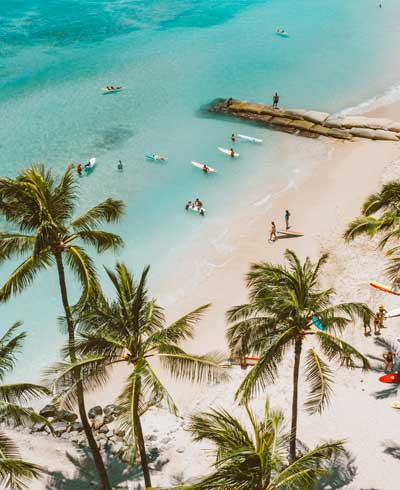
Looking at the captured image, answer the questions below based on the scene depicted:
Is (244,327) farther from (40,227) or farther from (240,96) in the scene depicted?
(240,96)

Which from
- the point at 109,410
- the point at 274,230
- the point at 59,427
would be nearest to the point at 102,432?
the point at 109,410

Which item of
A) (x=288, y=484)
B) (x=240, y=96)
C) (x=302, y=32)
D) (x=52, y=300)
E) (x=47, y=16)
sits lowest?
(x=288, y=484)

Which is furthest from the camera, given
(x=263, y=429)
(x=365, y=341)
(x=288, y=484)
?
(x=365, y=341)

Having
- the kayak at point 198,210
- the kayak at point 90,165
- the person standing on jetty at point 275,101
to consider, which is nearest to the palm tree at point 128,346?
the kayak at point 198,210

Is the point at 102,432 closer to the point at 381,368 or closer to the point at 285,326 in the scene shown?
the point at 285,326

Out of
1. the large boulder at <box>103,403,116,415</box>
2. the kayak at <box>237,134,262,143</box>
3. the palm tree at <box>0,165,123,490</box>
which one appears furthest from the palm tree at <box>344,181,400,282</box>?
the kayak at <box>237,134,262,143</box>

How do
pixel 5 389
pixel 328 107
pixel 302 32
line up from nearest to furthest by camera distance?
pixel 5 389 < pixel 328 107 < pixel 302 32

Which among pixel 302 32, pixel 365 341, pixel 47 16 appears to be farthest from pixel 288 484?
pixel 47 16
